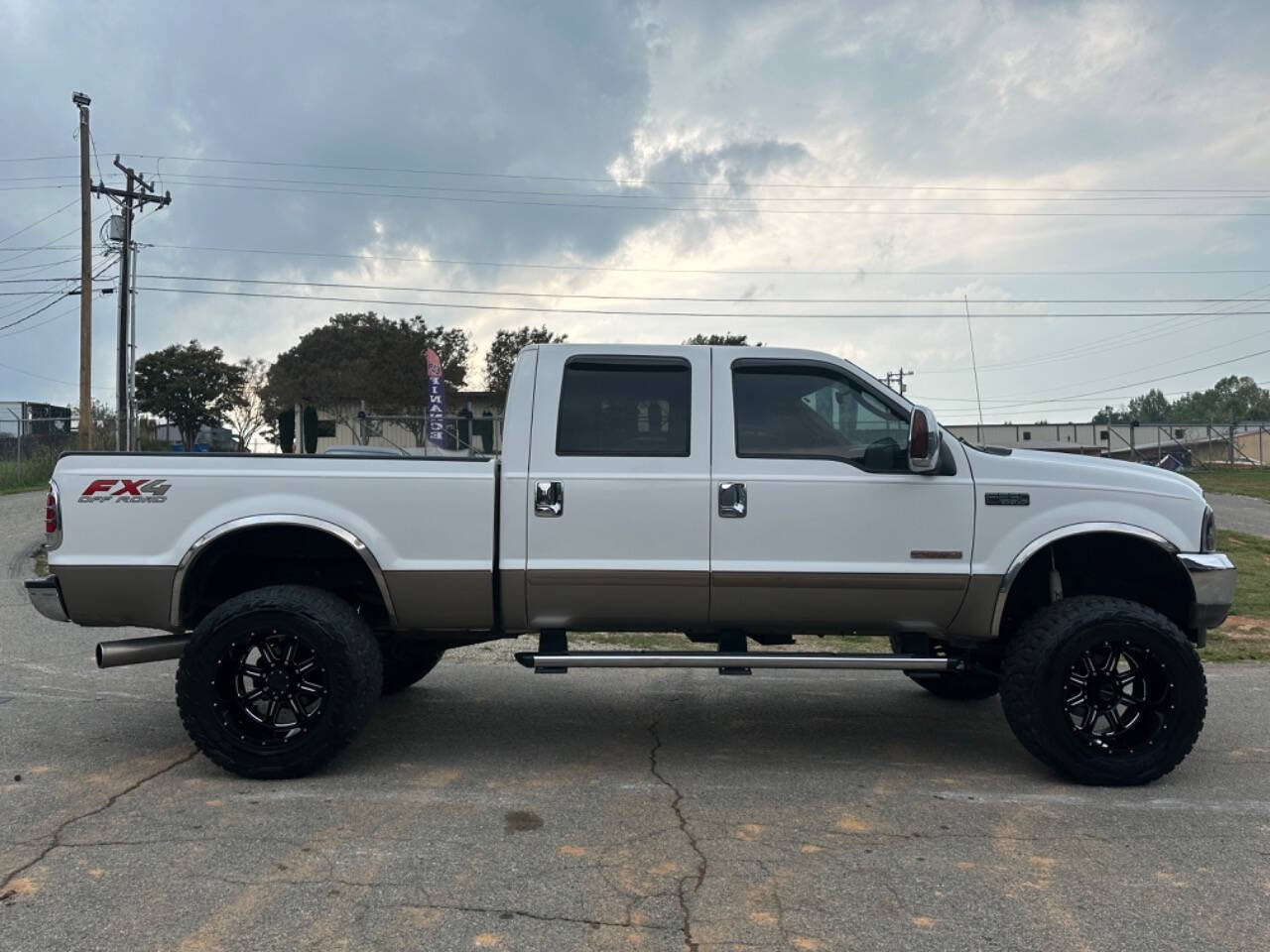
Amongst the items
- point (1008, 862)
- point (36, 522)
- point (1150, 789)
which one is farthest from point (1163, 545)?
point (36, 522)

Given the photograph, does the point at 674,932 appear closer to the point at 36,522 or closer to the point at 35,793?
the point at 35,793

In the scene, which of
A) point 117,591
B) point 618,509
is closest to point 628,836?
point 618,509

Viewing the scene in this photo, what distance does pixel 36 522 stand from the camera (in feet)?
50.7

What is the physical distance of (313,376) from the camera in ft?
149

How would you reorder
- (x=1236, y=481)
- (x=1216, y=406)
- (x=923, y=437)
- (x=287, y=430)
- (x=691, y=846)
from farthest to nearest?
(x=1216, y=406)
(x=1236, y=481)
(x=287, y=430)
(x=923, y=437)
(x=691, y=846)

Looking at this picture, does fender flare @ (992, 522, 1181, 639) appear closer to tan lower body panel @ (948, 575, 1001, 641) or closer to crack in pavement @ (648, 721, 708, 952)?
tan lower body panel @ (948, 575, 1001, 641)

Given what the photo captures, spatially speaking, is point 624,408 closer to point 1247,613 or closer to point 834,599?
point 834,599

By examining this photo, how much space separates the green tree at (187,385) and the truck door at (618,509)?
4411 centimetres

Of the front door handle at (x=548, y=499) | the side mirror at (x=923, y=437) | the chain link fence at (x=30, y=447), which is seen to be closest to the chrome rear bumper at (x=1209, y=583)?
the side mirror at (x=923, y=437)

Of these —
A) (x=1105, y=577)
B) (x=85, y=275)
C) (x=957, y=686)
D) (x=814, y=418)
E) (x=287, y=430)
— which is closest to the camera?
(x=814, y=418)

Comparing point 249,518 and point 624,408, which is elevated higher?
point 624,408

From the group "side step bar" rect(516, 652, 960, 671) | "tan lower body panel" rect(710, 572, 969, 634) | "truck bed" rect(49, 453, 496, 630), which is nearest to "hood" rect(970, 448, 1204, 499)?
"tan lower body panel" rect(710, 572, 969, 634)

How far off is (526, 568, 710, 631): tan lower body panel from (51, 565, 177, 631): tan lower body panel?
1750 millimetres

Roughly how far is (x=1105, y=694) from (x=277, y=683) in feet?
12.9
